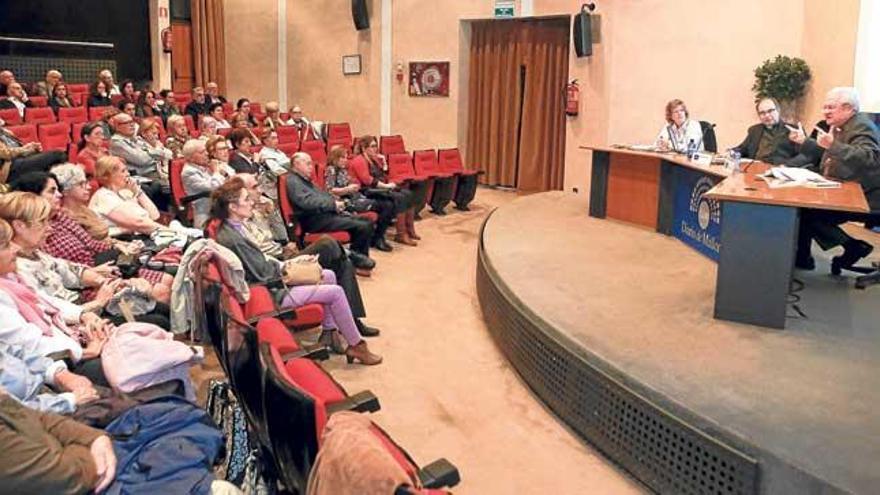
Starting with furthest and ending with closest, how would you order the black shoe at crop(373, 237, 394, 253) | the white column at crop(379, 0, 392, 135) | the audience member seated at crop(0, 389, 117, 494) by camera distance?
the white column at crop(379, 0, 392, 135) < the black shoe at crop(373, 237, 394, 253) < the audience member seated at crop(0, 389, 117, 494)

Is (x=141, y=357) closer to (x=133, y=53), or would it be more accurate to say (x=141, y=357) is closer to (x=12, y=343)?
(x=12, y=343)

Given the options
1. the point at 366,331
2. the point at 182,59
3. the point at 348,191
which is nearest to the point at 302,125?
the point at 348,191

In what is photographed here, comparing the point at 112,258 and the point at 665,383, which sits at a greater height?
the point at 112,258

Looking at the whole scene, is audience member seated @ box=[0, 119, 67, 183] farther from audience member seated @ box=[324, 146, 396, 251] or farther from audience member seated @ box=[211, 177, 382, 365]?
audience member seated @ box=[324, 146, 396, 251]

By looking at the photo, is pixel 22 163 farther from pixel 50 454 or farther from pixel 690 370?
pixel 690 370

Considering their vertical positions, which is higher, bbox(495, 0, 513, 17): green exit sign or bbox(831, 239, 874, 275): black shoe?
bbox(495, 0, 513, 17): green exit sign

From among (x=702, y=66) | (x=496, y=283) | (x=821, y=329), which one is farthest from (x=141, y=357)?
(x=702, y=66)

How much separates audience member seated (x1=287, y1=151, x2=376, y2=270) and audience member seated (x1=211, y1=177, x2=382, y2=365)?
1680mm

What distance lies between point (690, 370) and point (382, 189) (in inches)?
166

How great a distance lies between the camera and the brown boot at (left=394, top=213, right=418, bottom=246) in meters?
7.25

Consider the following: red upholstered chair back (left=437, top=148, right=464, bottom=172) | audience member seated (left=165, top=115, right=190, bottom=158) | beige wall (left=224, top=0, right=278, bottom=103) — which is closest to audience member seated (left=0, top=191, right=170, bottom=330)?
audience member seated (left=165, top=115, right=190, bottom=158)

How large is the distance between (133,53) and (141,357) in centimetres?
1195

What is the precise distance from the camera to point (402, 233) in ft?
23.9

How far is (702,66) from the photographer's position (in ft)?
28.6
